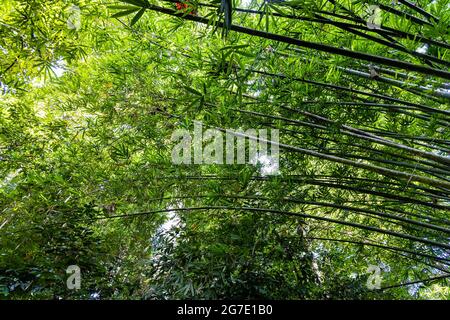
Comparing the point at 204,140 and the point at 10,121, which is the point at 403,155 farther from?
the point at 10,121

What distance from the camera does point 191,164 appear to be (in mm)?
2359

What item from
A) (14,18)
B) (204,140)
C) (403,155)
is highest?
(14,18)

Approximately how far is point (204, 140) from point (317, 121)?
96cm

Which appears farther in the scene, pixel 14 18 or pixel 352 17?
pixel 14 18

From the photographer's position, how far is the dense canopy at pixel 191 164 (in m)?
1.73

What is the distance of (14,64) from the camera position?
1913mm

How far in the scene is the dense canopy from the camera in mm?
1734

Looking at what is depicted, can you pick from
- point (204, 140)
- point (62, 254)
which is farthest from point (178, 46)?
point (62, 254)

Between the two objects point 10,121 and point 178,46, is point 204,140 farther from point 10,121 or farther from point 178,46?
point 10,121
